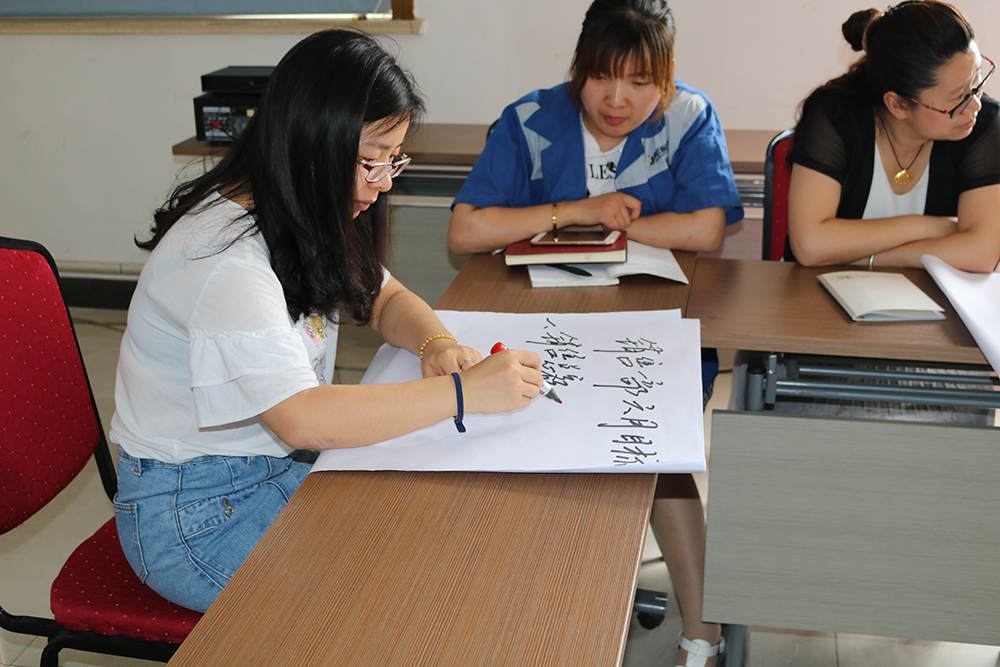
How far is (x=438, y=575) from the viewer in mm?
798

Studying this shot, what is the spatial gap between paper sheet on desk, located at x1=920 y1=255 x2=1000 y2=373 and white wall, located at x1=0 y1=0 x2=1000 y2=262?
4.83 feet

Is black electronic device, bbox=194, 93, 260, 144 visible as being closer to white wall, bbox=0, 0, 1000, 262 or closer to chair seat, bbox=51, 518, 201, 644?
white wall, bbox=0, 0, 1000, 262

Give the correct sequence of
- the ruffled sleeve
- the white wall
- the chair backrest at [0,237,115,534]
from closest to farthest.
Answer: the ruffled sleeve, the chair backrest at [0,237,115,534], the white wall

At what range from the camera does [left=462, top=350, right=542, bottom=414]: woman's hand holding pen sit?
100cm

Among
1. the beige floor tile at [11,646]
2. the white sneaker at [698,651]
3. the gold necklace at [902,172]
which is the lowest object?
the beige floor tile at [11,646]

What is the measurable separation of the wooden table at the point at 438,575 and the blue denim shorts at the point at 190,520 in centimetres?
20

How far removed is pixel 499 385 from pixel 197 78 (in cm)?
266

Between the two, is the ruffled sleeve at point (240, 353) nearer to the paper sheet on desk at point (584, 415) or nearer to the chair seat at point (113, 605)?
the paper sheet on desk at point (584, 415)

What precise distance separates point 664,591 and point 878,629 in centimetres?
81

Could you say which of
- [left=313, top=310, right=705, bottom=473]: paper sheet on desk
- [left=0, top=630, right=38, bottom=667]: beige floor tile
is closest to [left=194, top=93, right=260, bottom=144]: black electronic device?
[left=0, top=630, right=38, bottom=667]: beige floor tile

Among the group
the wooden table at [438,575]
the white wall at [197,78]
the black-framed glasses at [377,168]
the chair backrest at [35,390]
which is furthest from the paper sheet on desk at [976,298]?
the white wall at [197,78]

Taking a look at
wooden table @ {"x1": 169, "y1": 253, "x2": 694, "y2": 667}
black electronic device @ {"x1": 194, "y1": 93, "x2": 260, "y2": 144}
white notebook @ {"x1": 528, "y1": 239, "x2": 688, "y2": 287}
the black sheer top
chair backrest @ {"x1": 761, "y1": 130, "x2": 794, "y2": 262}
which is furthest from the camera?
black electronic device @ {"x1": 194, "y1": 93, "x2": 260, "y2": 144}

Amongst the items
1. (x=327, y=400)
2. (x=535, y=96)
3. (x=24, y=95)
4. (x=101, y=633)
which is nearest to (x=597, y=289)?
(x=535, y=96)

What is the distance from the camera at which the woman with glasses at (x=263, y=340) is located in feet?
3.08
